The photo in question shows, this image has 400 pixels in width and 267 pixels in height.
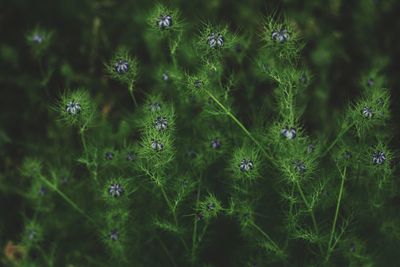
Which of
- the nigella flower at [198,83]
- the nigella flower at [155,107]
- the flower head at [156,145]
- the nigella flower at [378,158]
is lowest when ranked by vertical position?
the flower head at [156,145]

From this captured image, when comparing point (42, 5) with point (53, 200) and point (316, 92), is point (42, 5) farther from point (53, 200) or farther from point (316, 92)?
point (316, 92)

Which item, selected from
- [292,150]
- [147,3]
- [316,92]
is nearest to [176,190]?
[292,150]

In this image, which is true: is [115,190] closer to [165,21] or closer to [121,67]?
[121,67]

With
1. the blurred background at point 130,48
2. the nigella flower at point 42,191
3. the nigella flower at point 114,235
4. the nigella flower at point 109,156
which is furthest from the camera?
the blurred background at point 130,48

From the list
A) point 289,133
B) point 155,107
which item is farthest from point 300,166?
point 155,107

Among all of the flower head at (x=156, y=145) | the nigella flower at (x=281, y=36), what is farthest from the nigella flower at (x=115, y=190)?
the nigella flower at (x=281, y=36)

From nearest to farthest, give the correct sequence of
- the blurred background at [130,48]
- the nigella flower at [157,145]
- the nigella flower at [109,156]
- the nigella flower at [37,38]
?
1. the nigella flower at [157,145]
2. the nigella flower at [109,156]
3. the nigella flower at [37,38]
4. the blurred background at [130,48]

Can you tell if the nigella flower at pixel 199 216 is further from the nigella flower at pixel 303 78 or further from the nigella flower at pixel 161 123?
the nigella flower at pixel 303 78
